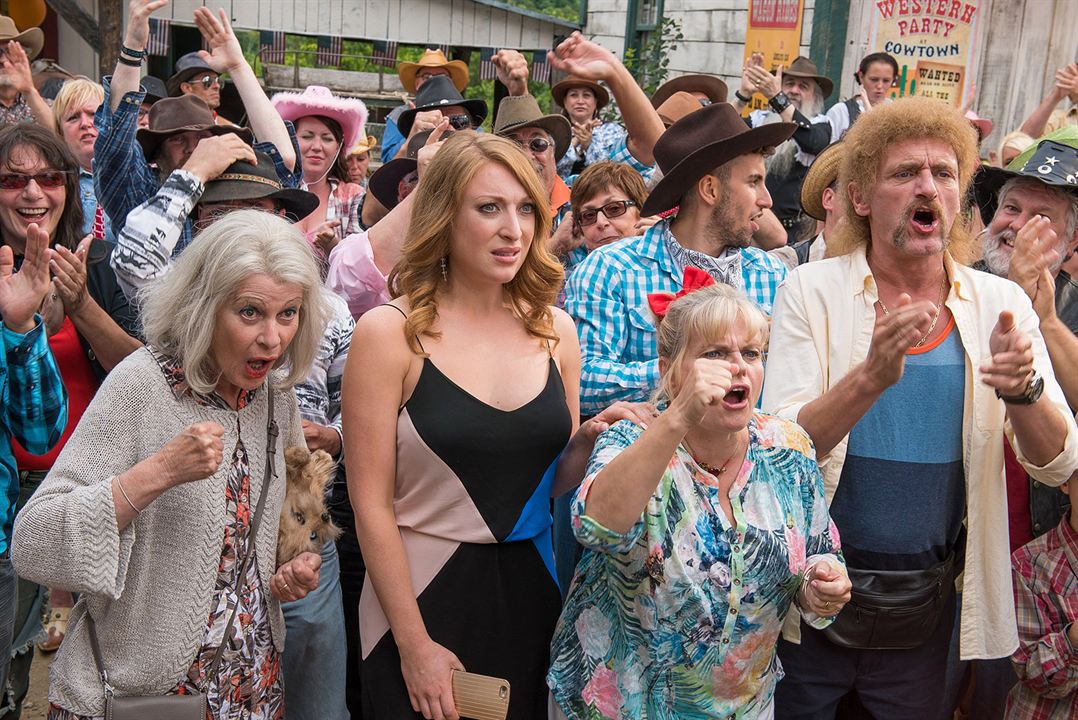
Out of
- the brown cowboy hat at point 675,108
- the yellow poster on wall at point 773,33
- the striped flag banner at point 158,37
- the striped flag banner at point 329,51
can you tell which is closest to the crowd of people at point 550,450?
the brown cowboy hat at point 675,108

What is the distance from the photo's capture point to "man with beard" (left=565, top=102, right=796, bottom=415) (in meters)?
3.56

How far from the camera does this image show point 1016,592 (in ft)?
11.3

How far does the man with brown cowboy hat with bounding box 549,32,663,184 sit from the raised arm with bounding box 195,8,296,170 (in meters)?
1.28

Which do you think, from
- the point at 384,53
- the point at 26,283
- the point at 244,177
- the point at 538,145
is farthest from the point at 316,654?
the point at 384,53

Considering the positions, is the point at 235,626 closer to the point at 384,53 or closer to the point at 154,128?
the point at 154,128

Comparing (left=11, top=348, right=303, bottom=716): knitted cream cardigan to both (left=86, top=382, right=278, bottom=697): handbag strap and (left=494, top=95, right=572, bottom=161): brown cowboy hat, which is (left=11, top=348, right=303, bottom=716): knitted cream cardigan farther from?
(left=494, top=95, right=572, bottom=161): brown cowboy hat

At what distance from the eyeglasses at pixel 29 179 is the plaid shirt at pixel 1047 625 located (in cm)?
351

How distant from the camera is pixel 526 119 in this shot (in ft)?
19.1

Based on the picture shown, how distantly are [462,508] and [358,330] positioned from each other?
55 cm

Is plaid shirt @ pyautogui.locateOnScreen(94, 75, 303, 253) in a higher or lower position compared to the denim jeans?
higher

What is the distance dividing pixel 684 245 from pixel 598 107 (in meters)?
4.40

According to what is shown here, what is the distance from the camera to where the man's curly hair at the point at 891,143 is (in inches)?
120

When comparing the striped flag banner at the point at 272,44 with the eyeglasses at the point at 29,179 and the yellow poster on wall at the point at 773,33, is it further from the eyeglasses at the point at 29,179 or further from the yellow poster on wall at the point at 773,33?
the eyeglasses at the point at 29,179

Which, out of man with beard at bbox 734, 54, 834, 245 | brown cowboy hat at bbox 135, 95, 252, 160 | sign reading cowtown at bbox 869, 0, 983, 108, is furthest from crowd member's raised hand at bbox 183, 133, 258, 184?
sign reading cowtown at bbox 869, 0, 983, 108
